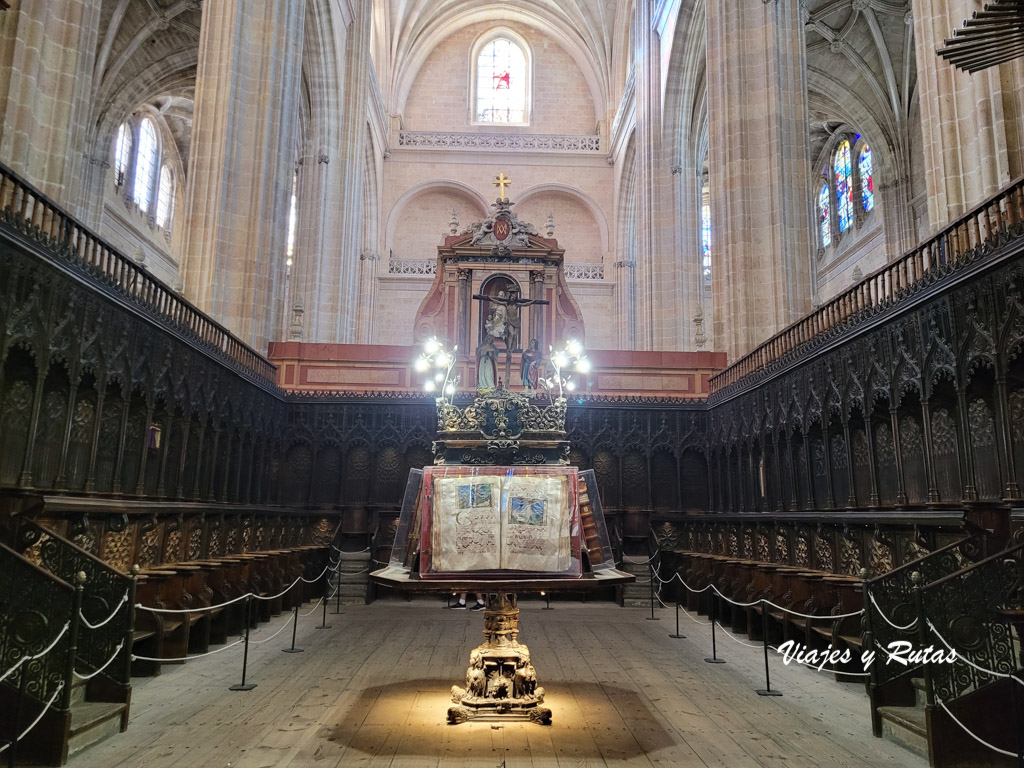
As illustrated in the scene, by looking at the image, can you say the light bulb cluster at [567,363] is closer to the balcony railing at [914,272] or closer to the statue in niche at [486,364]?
the statue in niche at [486,364]

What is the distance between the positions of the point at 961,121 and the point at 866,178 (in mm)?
23066

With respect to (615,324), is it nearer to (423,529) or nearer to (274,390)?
(274,390)

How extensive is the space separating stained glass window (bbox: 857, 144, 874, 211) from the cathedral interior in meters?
3.61

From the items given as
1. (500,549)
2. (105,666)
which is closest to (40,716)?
(105,666)

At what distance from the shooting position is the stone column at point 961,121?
807cm

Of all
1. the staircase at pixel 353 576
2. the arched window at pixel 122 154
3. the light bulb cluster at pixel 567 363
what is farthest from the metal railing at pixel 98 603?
the arched window at pixel 122 154

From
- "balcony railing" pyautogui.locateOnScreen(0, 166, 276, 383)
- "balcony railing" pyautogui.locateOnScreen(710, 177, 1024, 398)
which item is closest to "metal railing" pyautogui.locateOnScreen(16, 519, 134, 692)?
"balcony railing" pyautogui.locateOnScreen(0, 166, 276, 383)

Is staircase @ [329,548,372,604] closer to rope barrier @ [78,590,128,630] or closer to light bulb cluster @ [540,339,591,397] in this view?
light bulb cluster @ [540,339,591,397]

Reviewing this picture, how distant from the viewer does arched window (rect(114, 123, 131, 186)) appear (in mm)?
27094

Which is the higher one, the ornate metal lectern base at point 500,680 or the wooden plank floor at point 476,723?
the ornate metal lectern base at point 500,680

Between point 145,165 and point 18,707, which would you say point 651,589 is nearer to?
point 18,707

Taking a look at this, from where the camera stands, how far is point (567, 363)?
1555cm

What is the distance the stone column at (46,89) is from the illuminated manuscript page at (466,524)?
592 centimetres

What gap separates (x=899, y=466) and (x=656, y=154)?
60.5 ft
